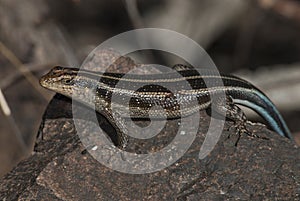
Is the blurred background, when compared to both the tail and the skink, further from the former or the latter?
the tail

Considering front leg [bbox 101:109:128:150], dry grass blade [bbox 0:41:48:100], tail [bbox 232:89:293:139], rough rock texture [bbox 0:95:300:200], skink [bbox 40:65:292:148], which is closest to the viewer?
rough rock texture [bbox 0:95:300:200]

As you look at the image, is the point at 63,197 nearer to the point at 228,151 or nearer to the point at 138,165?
the point at 138,165

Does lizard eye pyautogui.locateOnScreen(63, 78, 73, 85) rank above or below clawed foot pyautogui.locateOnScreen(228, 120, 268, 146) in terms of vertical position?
above

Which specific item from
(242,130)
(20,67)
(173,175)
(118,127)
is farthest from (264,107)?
(20,67)

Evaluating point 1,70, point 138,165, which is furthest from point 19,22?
point 138,165

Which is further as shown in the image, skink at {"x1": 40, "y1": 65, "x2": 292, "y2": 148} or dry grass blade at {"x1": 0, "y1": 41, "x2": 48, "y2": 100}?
dry grass blade at {"x1": 0, "y1": 41, "x2": 48, "y2": 100}

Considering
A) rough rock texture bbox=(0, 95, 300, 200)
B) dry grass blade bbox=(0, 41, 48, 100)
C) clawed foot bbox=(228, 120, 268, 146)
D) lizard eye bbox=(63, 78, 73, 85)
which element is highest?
lizard eye bbox=(63, 78, 73, 85)

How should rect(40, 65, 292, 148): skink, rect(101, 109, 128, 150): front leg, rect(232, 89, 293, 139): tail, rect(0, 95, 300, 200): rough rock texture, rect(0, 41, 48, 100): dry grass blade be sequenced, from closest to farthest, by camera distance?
rect(0, 95, 300, 200): rough rock texture → rect(101, 109, 128, 150): front leg → rect(40, 65, 292, 148): skink → rect(232, 89, 293, 139): tail → rect(0, 41, 48, 100): dry grass blade

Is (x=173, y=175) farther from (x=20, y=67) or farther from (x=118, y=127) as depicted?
(x=20, y=67)

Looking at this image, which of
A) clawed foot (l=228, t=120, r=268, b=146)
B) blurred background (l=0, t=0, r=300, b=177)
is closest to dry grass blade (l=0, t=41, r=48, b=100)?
blurred background (l=0, t=0, r=300, b=177)

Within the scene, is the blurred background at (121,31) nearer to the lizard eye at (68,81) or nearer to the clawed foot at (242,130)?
the lizard eye at (68,81)

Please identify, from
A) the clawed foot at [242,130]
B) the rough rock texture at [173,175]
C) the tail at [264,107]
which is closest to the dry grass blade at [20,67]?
Result: the rough rock texture at [173,175]
